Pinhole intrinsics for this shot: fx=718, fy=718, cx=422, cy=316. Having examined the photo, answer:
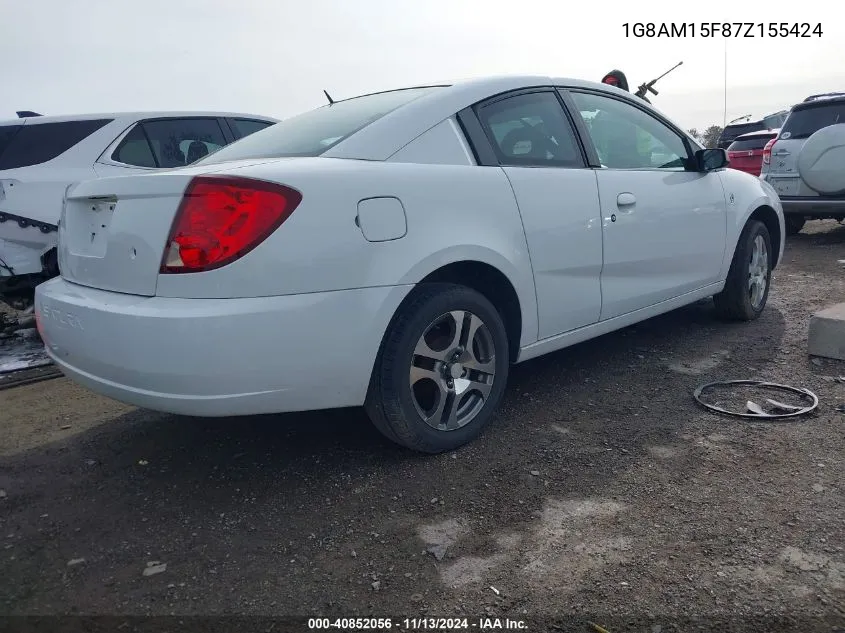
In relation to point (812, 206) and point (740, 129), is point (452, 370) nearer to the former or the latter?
point (812, 206)

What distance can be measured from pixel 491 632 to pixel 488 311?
1461 mm

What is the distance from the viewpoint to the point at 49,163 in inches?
209

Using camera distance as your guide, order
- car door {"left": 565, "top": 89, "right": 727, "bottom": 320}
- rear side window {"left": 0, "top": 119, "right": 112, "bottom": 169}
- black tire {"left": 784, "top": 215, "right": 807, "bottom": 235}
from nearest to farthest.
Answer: car door {"left": 565, "top": 89, "right": 727, "bottom": 320}, rear side window {"left": 0, "top": 119, "right": 112, "bottom": 169}, black tire {"left": 784, "top": 215, "right": 807, "bottom": 235}

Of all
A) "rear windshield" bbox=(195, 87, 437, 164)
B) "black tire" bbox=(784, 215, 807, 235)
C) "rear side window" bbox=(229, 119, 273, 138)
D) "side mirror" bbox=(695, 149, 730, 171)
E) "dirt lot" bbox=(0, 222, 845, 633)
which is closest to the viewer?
"dirt lot" bbox=(0, 222, 845, 633)

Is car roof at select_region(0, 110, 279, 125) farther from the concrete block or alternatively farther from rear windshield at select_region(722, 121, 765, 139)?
rear windshield at select_region(722, 121, 765, 139)

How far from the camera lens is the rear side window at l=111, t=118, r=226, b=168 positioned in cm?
572

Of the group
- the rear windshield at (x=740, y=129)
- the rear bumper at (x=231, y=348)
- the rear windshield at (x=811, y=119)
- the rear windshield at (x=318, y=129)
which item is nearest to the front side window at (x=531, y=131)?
the rear windshield at (x=318, y=129)

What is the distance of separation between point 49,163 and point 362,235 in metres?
3.80

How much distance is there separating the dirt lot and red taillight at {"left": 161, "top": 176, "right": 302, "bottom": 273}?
97cm

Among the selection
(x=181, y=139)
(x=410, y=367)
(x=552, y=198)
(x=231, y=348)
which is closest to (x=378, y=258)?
(x=410, y=367)

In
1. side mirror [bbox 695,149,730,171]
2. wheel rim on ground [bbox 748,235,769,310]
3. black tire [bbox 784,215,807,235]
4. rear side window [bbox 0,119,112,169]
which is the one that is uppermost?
rear side window [bbox 0,119,112,169]

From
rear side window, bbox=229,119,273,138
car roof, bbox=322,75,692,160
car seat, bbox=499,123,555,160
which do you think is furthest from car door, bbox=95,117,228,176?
car seat, bbox=499,123,555,160

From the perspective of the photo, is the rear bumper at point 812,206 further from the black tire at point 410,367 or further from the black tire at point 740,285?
the black tire at point 410,367

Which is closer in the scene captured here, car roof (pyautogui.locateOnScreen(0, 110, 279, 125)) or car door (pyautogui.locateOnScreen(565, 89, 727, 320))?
car door (pyautogui.locateOnScreen(565, 89, 727, 320))
